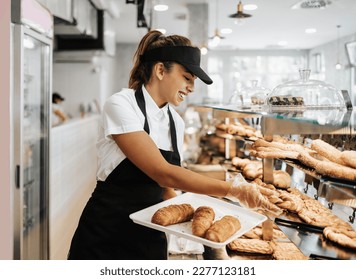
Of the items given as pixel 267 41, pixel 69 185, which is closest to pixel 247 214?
pixel 69 185

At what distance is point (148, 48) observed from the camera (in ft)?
4.88

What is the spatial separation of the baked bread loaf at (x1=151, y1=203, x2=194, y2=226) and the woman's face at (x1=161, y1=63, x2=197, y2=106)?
38 centimetres

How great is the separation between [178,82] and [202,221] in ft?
1.64

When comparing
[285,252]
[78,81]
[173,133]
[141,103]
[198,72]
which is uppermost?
[78,81]

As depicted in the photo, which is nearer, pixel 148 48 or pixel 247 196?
pixel 247 196

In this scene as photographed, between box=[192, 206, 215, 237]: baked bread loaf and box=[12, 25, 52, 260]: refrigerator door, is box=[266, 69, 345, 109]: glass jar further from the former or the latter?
box=[12, 25, 52, 260]: refrigerator door

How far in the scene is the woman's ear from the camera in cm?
144

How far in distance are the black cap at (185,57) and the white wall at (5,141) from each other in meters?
0.91

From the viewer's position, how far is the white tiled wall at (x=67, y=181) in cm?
328

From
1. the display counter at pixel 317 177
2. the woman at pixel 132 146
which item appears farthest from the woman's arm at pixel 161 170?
the display counter at pixel 317 177

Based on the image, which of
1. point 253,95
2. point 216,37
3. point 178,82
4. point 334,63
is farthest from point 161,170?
point 334,63

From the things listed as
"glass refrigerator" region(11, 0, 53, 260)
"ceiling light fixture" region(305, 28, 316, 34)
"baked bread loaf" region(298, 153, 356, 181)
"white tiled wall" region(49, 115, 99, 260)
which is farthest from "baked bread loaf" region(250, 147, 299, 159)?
"ceiling light fixture" region(305, 28, 316, 34)

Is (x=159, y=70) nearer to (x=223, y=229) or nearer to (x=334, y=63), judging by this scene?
(x=223, y=229)

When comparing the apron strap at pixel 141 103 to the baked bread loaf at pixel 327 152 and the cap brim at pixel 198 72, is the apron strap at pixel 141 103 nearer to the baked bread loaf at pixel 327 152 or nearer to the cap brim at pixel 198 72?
the cap brim at pixel 198 72
